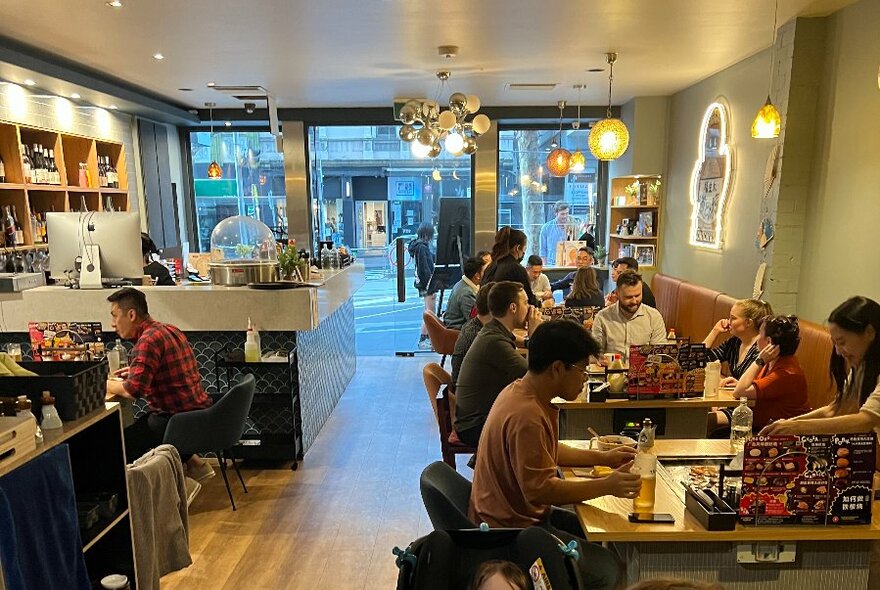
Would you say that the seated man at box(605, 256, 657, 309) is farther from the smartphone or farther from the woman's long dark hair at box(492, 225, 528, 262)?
the smartphone

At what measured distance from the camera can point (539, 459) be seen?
2012mm

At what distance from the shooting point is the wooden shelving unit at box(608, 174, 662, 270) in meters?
7.02

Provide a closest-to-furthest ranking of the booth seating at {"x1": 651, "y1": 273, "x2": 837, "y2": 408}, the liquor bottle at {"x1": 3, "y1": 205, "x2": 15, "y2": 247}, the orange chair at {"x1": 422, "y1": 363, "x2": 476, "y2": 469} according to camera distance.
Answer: the orange chair at {"x1": 422, "y1": 363, "x2": 476, "y2": 469}, the booth seating at {"x1": 651, "y1": 273, "x2": 837, "y2": 408}, the liquor bottle at {"x1": 3, "y1": 205, "x2": 15, "y2": 247}

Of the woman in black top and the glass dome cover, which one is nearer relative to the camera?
the woman in black top

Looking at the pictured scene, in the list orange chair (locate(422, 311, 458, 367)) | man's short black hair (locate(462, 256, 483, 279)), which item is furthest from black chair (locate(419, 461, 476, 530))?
man's short black hair (locate(462, 256, 483, 279))

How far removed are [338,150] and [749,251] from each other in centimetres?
534

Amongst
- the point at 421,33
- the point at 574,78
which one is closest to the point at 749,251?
the point at 574,78

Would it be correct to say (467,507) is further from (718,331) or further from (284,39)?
(284,39)

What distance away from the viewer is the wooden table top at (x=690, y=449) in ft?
7.84

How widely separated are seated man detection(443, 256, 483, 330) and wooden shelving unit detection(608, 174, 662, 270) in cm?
238

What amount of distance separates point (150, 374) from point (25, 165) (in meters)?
3.02

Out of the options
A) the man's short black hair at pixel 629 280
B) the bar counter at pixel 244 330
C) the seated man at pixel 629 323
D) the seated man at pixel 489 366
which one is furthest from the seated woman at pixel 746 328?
the bar counter at pixel 244 330

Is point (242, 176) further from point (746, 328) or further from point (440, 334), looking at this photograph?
point (746, 328)

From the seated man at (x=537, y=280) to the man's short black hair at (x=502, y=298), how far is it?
3.01m
